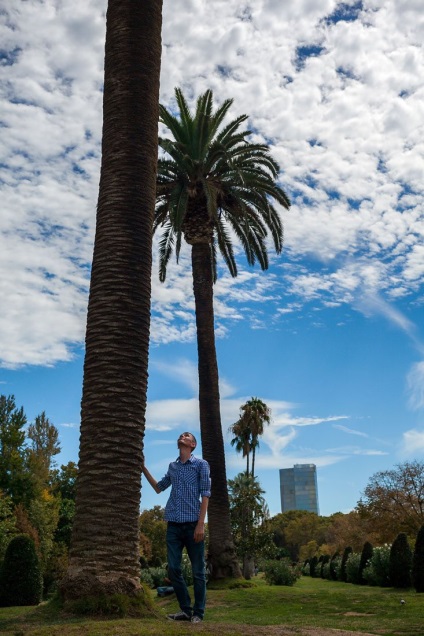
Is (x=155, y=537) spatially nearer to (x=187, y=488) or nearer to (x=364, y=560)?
(x=364, y=560)

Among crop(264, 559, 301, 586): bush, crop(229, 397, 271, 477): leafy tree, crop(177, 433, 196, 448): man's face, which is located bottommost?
crop(264, 559, 301, 586): bush

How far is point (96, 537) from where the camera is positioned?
691cm

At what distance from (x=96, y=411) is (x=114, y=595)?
6.61 feet

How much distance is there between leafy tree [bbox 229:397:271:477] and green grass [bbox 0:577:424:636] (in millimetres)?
39357

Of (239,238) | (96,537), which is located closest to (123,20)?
(96,537)

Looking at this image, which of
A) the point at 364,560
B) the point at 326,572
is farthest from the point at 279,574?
the point at 326,572

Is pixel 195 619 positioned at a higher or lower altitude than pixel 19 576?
higher

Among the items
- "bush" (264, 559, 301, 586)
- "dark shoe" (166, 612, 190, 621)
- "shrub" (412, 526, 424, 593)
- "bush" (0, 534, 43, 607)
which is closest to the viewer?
"dark shoe" (166, 612, 190, 621)

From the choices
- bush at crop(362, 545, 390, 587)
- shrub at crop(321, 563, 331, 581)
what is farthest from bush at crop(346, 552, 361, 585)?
shrub at crop(321, 563, 331, 581)

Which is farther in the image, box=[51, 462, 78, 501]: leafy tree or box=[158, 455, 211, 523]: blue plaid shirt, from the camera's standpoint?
box=[51, 462, 78, 501]: leafy tree

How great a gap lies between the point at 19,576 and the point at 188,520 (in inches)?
565

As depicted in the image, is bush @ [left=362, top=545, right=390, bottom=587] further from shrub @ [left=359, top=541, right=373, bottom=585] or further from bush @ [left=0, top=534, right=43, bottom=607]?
bush @ [left=0, top=534, right=43, bottom=607]

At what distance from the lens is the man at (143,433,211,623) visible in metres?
6.96

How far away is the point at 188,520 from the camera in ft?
22.8
